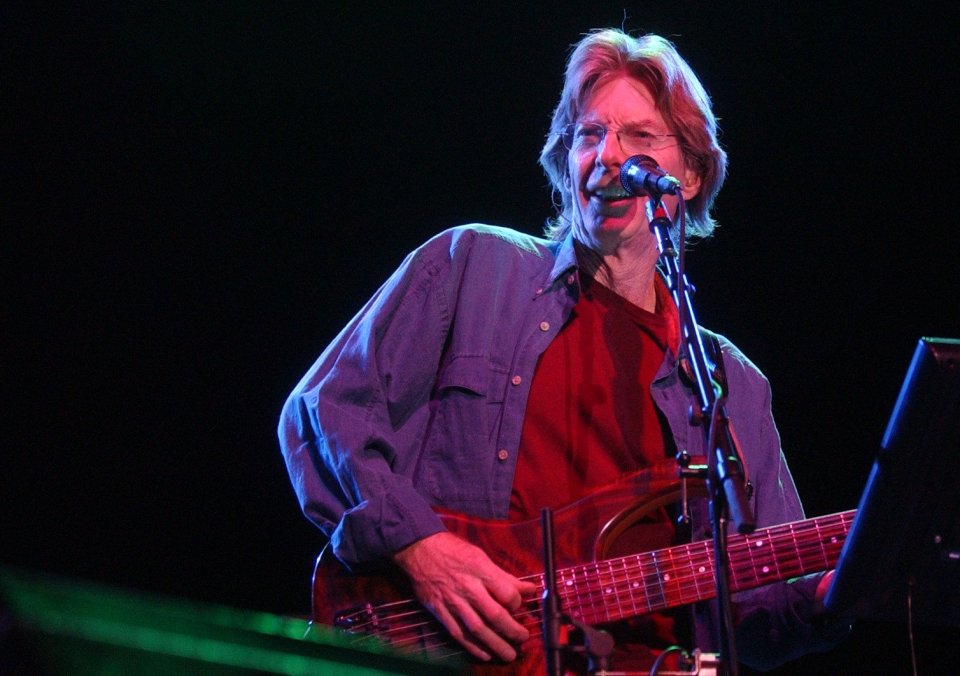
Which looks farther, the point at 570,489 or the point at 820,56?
the point at 820,56

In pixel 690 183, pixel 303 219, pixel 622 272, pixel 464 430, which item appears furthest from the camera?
pixel 303 219

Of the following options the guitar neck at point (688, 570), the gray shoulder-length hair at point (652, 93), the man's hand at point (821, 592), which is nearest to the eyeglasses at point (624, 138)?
the gray shoulder-length hair at point (652, 93)

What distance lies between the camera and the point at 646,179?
2.69 m

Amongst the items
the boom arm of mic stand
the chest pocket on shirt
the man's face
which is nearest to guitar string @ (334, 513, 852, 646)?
the chest pocket on shirt

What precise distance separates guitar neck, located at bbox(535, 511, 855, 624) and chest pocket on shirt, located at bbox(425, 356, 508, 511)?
390mm

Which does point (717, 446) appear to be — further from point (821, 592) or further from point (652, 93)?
point (652, 93)

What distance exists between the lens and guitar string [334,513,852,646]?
103 inches

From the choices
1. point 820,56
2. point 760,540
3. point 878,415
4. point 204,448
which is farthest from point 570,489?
point 820,56

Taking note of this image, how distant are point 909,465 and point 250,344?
3.18m

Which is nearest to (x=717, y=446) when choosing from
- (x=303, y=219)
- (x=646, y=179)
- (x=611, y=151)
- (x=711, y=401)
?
(x=711, y=401)

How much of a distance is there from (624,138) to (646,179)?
681 millimetres

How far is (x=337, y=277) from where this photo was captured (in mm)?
4617

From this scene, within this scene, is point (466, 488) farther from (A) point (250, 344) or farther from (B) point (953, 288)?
(B) point (953, 288)

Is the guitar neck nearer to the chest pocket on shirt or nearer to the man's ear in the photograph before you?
the chest pocket on shirt
